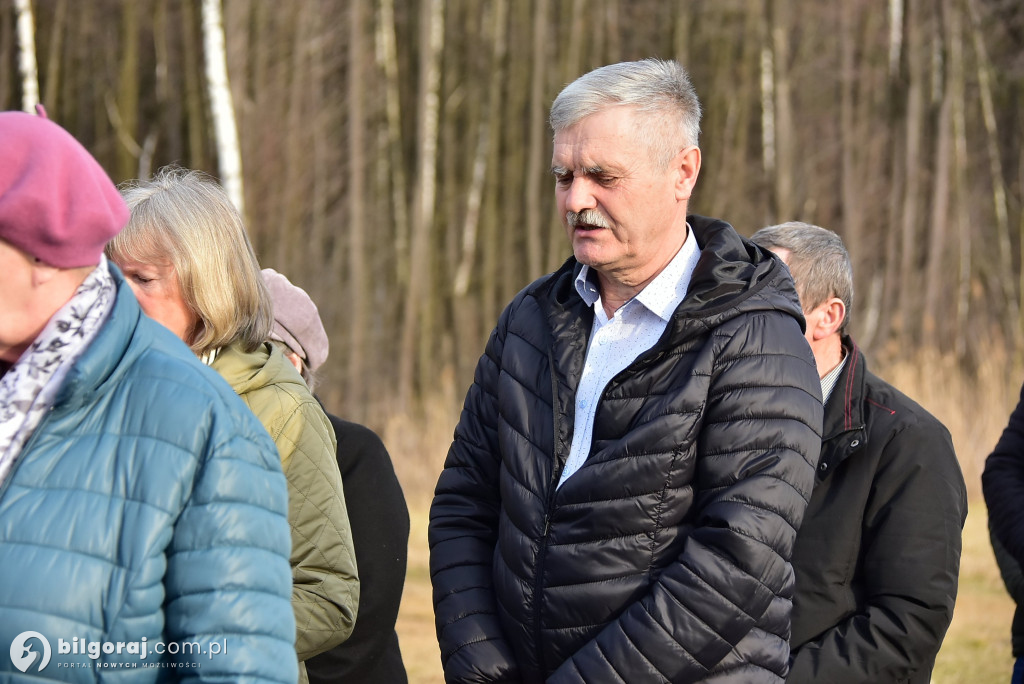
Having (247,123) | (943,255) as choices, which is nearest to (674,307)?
(247,123)

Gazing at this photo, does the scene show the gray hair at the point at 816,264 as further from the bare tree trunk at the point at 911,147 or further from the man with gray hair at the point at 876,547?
the bare tree trunk at the point at 911,147

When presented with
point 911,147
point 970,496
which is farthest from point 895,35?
point 970,496

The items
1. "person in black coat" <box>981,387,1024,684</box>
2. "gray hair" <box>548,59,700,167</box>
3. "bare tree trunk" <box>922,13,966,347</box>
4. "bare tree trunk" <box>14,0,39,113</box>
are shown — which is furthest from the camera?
"bare tree trunk" <box>922,13,966,347</box>

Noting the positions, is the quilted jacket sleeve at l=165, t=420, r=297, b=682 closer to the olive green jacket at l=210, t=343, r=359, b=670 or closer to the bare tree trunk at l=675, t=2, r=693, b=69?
the olive green jacket at l=210, t=343, r=359, b=670

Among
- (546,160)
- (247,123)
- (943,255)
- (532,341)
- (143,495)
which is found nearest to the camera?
(143,495)

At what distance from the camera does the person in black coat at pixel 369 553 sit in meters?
3.28

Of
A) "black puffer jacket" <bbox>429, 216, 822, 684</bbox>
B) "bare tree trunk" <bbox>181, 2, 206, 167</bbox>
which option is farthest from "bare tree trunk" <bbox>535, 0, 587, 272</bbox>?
"black puffer jacket" <bbox>429, 216, 822, 684</bbox>

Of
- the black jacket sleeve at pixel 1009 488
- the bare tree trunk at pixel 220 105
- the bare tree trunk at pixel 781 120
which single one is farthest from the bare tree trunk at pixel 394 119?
the black jacket sleeve at pixel 1009 488

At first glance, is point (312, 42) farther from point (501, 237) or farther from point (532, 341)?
point (532, 341)

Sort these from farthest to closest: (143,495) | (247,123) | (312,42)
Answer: (312,42), (247,123), (143,495)

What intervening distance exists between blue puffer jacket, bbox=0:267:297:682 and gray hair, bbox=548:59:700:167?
3.43 ft

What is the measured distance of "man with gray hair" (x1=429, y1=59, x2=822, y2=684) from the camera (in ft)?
7.32

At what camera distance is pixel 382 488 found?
3361 mm

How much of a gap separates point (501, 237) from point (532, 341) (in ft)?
57.3
